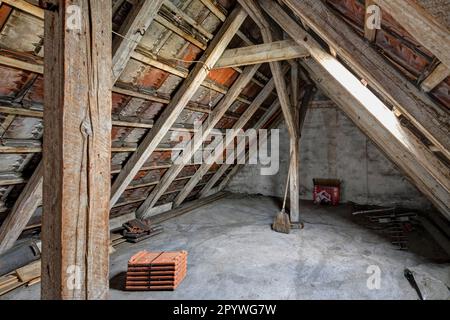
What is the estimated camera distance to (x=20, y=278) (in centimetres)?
256

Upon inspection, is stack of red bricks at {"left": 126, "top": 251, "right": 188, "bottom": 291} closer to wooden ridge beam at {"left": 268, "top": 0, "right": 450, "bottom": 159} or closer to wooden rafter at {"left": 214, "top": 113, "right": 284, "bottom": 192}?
wooden ridge beam at {"left": 268, "top": 0, "right": 450, "bottom": 159}

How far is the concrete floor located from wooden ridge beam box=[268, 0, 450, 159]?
5.44ft

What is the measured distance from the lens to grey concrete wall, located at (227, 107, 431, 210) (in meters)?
5.77

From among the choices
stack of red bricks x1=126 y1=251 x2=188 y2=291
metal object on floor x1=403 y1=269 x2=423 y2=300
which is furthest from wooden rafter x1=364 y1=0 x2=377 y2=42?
stack of red bricks x1=126 y1=251 x2=188 y2=291

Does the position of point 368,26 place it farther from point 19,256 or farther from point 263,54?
point 19,256

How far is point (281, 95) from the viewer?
3.85 meters

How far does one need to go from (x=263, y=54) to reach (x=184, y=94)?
1.08 meters

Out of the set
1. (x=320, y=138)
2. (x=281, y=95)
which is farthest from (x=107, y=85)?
(x=320, y=138)

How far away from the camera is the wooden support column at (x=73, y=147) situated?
3.16ft

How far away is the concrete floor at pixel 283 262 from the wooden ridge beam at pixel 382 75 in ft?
5.44

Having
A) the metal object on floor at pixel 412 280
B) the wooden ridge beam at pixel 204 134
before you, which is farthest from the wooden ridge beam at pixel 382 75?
the wooden ridge beam at pixel 204 134

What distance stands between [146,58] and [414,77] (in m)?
2.20

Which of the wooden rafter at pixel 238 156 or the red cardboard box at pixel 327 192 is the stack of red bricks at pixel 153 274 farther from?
the red cardboard box at pixel 327 192

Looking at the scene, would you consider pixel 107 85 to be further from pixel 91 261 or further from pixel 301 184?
pixel 301 184
